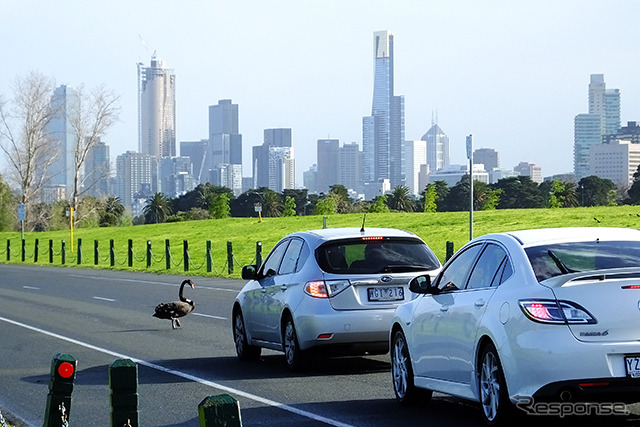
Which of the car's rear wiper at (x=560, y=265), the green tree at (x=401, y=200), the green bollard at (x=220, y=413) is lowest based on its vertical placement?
the green bollard at (x=220, y=413)

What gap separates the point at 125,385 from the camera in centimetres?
687

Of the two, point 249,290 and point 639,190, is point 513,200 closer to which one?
point 639,190

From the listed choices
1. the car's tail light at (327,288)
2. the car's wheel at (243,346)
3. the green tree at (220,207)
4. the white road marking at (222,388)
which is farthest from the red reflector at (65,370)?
the green tree at (220,207)

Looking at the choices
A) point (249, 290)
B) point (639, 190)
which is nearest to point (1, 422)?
point (249, 290)

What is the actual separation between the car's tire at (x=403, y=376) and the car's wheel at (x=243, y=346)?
4.06m

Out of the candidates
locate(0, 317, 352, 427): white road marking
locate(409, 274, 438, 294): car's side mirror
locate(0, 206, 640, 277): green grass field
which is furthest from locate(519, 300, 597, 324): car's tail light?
locate(0, 206, 640, 277): green grass field

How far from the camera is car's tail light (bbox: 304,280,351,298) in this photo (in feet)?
42.1

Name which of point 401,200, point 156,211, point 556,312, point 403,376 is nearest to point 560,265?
point 556,312

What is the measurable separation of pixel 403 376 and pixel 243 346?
14.6 ft

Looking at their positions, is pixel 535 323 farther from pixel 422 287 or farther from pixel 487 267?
pixel 422 287

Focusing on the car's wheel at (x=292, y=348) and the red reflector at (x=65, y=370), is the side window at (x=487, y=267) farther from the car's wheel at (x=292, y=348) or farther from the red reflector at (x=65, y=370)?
the car's wheel at (x=292, y=348)

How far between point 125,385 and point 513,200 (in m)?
96.0

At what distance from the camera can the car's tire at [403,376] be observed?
1033cm

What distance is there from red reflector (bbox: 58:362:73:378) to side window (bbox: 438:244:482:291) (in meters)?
3.44
